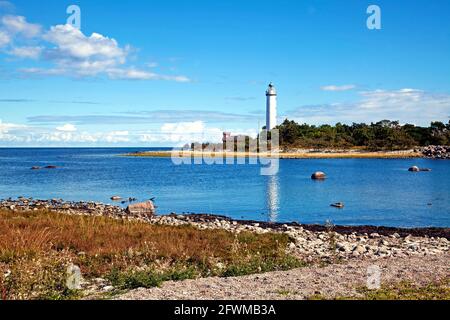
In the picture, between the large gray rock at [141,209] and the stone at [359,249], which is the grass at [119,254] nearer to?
the stone at [359,249]

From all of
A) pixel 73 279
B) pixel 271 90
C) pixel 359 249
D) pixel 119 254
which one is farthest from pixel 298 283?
pixel 271 90

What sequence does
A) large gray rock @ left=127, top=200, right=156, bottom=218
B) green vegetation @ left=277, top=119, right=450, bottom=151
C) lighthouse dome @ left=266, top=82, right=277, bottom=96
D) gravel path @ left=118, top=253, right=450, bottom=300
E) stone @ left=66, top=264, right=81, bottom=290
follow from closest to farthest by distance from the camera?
gravel path @ left=118, top=253, right=450, bottom=300, stone @ left=66, top=264, right=81, bottom=290, large gray rock @ left=127, top=200, right=156, bottom=218, lighthouse dome @ left=266, top=82, right=277, bottom=96, green vegetation @ left=277, top=119, right=450, bottom=151

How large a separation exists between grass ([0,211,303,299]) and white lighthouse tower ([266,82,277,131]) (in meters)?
127

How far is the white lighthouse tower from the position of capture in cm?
14750

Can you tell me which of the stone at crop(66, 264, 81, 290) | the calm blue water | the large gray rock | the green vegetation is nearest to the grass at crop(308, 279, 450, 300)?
the stone at crop(66, 264, 81, 290)

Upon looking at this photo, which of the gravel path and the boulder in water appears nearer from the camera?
the gravel path

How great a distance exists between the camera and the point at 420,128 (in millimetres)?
184500

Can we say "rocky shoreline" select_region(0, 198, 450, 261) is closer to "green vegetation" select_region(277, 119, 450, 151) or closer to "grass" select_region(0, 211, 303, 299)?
"grass" select_region(0, 211, 303, 299)

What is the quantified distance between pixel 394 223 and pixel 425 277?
2317 cm

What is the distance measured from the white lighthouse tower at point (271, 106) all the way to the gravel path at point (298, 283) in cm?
13335

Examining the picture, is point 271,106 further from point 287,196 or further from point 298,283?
point 298,283

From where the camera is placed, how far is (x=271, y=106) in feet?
494

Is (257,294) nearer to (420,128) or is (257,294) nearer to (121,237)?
(121,237)

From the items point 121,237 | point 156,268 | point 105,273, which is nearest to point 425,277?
point 156,268
